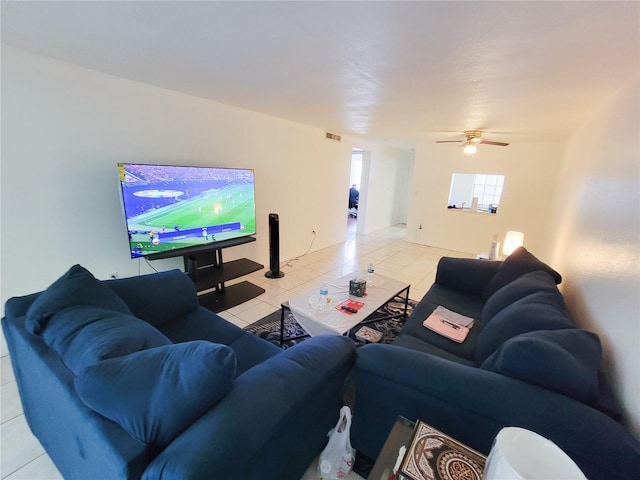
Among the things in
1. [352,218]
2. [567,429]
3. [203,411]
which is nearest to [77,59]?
[203,411]

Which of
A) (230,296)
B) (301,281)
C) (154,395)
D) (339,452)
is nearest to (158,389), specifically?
(154,395)

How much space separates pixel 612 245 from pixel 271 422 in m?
1.90

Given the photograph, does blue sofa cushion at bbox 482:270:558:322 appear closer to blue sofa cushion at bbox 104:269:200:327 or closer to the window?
blue sofa cushion at bbox 104:269:200:327

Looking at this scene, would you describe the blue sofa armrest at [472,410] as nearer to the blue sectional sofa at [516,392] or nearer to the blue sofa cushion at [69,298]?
the blue sectional sofa at [516,392]

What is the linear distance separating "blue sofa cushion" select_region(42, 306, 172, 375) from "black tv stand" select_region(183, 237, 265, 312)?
1.56m

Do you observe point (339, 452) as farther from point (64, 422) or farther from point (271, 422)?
point (64, 422)

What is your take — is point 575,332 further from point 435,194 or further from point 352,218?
point 352,218

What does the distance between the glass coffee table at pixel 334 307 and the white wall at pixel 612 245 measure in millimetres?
1271

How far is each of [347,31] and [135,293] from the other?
1.89 meters

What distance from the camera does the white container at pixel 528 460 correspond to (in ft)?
2.21

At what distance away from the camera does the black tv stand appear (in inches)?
112

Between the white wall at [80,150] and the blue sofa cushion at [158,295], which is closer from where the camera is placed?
the blue sofa cushion at [158,295]

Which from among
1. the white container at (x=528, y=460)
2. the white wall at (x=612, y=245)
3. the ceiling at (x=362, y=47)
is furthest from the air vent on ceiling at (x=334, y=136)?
the white container at (x=528, y=460)

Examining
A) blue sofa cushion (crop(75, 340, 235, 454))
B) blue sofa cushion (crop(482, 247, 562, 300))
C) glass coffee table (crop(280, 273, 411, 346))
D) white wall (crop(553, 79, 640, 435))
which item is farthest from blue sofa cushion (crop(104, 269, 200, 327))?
blue sofa cushion (crop(482, 247, 562, 300))
